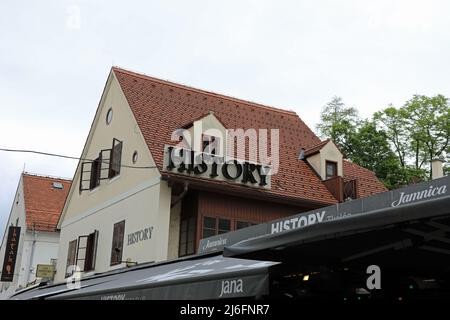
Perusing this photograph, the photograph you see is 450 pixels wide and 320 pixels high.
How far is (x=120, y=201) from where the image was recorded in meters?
20.3

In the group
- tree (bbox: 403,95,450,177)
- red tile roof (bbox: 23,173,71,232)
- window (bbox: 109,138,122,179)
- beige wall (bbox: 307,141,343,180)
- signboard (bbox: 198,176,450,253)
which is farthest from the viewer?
tree (bbox: 403,95,450,177)

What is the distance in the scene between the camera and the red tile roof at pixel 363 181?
22.6m

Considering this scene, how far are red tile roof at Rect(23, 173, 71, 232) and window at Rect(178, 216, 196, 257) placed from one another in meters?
16.0

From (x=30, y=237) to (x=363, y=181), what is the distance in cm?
1776

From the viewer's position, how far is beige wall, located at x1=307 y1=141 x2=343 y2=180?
862 inches

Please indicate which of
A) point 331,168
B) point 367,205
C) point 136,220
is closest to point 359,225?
point 367,205

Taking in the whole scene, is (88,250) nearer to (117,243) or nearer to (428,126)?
(117,243)

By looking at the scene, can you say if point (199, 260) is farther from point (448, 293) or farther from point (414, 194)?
point (448, 293)

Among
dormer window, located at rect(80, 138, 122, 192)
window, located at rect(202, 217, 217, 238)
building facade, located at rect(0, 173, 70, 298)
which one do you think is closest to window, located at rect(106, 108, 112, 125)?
dormer window, located at rect(80, 138, 122, 192)

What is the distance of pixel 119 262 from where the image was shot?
19.0 m

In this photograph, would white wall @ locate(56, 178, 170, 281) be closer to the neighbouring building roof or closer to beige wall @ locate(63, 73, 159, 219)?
beige wall @ locate(63, 73, 159, 219)

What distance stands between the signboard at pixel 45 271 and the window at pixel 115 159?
6654mm
